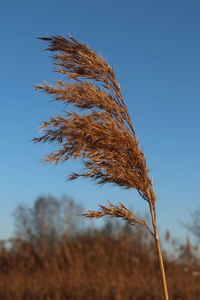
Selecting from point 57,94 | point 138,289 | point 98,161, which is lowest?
point 138,289

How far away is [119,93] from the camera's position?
11.4 ft

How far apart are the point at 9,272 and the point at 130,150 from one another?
7.02m

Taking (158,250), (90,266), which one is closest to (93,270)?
(90,266)

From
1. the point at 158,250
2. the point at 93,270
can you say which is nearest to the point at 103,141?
the point at 158,250

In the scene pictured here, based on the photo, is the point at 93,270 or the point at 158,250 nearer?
the point at 158,250

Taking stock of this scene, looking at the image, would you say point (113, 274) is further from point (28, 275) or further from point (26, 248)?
point (26, 248)

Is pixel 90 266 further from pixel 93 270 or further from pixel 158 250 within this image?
pixel 158 250

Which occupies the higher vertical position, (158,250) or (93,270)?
(93,270)

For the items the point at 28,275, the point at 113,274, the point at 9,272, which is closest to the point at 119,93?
the point at 113,274

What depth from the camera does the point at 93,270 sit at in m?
8.63

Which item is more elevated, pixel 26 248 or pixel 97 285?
pixel 26 248

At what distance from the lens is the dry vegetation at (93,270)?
23.5 ft

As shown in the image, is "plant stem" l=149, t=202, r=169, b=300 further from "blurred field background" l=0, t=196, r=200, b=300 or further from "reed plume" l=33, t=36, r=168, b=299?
"blurred field background" l=0, t=196, r=200, b=300

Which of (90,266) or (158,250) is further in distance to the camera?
(90,266)
